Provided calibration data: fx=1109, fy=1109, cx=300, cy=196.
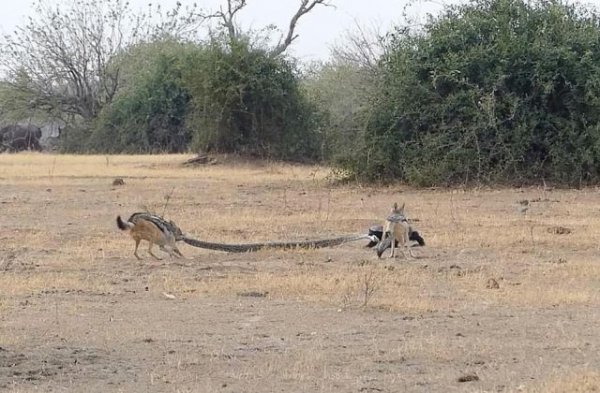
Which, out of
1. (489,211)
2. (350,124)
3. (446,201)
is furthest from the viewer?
(350,124)

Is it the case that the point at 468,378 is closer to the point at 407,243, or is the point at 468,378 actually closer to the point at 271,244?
the point at 407,243

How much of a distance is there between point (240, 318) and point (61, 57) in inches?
1617

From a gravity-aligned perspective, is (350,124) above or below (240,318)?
above

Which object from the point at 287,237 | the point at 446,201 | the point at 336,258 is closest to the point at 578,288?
the point at 336,258

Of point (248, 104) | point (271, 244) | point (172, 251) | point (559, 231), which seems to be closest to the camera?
point (172, 251)

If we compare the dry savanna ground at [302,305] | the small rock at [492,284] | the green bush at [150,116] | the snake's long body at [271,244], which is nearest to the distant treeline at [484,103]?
the dry savanna ground at [302,305]

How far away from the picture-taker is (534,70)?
22.2 m

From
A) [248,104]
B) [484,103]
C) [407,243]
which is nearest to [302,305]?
[407,243]

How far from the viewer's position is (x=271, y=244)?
1280cm

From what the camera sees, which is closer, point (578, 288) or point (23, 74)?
point (578, 288)

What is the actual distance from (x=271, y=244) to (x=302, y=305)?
3.51 m

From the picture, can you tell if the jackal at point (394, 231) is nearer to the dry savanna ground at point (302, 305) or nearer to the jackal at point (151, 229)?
the dry savanna ground at point (302, 305)

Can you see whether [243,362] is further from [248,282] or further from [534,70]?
[534,70]

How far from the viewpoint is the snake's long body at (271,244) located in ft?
40.7
